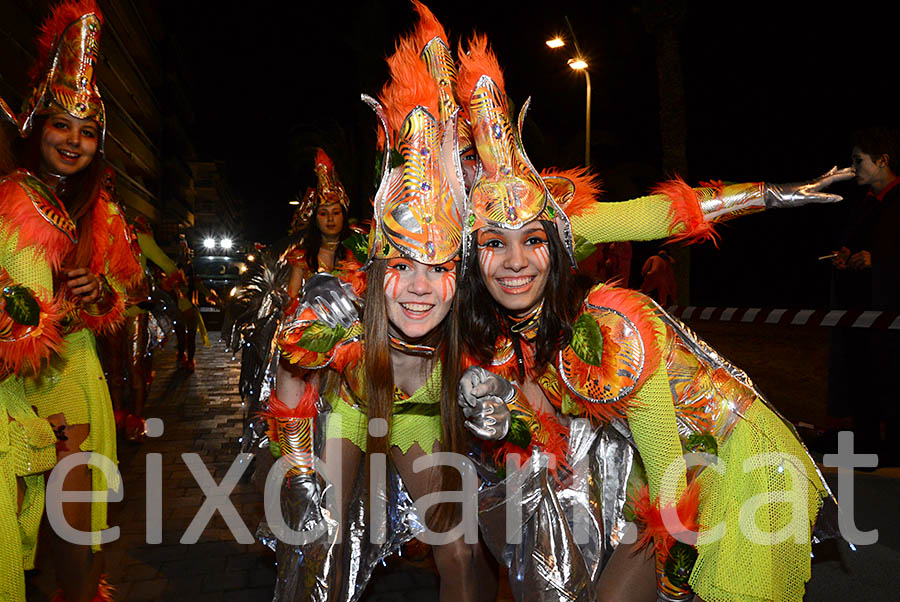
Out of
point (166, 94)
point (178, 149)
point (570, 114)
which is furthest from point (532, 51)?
point (178, 149)

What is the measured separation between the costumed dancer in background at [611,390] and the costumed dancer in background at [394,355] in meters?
0.14

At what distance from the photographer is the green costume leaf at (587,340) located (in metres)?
2.25

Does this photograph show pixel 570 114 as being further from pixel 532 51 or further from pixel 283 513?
pixel 283 513

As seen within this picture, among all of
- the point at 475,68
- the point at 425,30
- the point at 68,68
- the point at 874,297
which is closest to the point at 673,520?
the point at 475,68

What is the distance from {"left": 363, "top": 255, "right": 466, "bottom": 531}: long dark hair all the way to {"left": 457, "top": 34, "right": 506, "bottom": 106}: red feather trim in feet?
2.50

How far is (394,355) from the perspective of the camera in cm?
280

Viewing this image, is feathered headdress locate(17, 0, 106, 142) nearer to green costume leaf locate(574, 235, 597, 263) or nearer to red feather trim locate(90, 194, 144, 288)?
red feather trim locate(90, 194, 144, 288)

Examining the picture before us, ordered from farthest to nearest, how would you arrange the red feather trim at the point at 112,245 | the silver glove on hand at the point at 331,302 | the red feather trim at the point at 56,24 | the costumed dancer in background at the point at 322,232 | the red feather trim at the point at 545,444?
the costumed dancer in background at the point at 322,232 → the red feather trim at the point at 112,245 → the red feather trim at the point at 56,24 → the red feather trim at the point at 545,444 → the silver glove on hand at the point at 331,302

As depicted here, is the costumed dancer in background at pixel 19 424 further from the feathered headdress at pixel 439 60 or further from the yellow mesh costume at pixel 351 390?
the feathered headdress at pixel 439 60

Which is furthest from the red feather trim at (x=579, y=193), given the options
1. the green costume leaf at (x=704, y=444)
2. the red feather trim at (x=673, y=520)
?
the red feather trim at (x=673, y=520)

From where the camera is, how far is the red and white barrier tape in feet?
16.1

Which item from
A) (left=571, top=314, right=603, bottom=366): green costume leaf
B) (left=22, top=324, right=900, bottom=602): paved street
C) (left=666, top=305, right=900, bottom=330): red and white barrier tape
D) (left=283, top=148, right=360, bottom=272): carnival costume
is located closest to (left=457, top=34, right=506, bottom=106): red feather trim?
(left=571, top=314, right=603, bottom=366): green costume leaf

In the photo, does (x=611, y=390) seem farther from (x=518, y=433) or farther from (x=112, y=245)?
(x=112, y=245)

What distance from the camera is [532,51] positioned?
76.3 feet
